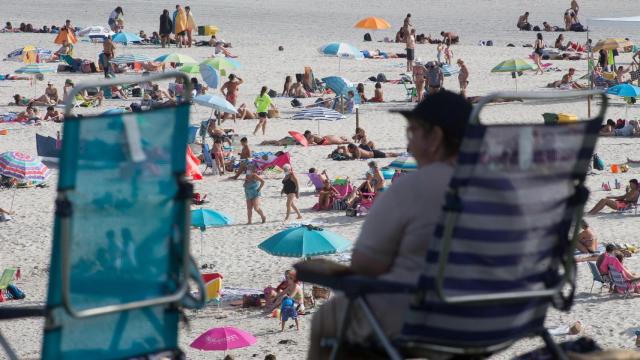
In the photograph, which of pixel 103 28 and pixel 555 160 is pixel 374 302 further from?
pixel 103 28

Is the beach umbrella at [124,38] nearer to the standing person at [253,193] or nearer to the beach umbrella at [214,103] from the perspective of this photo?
the beach umbrella at [214,103]

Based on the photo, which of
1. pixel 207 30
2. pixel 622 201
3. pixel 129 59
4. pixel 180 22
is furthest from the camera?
pixel 207 30

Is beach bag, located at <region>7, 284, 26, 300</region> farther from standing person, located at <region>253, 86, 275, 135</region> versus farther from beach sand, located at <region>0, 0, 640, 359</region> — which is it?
standing person, located at <region>253, 86, 275, 135</region>

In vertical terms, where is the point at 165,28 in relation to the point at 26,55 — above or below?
above

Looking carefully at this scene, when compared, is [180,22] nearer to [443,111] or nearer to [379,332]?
[443,111]

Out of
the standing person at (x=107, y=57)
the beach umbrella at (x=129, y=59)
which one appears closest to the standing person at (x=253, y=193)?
the beach umbrella at (x=129, y=59)

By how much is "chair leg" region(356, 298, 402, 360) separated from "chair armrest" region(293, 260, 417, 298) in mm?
42

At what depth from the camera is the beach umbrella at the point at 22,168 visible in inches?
771

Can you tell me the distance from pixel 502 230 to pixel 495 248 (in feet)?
0.16

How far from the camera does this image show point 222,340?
11.6 metres

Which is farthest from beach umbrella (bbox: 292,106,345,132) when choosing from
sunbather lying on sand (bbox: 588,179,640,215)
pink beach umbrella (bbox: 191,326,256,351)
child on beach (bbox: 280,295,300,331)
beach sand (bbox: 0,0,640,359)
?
pink beach umbrella (bbox: 191,326,256,351)

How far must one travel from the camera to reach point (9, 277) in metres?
14.2

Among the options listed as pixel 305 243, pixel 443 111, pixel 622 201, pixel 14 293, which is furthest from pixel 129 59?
pixel 443 111

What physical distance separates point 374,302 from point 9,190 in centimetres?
1750
